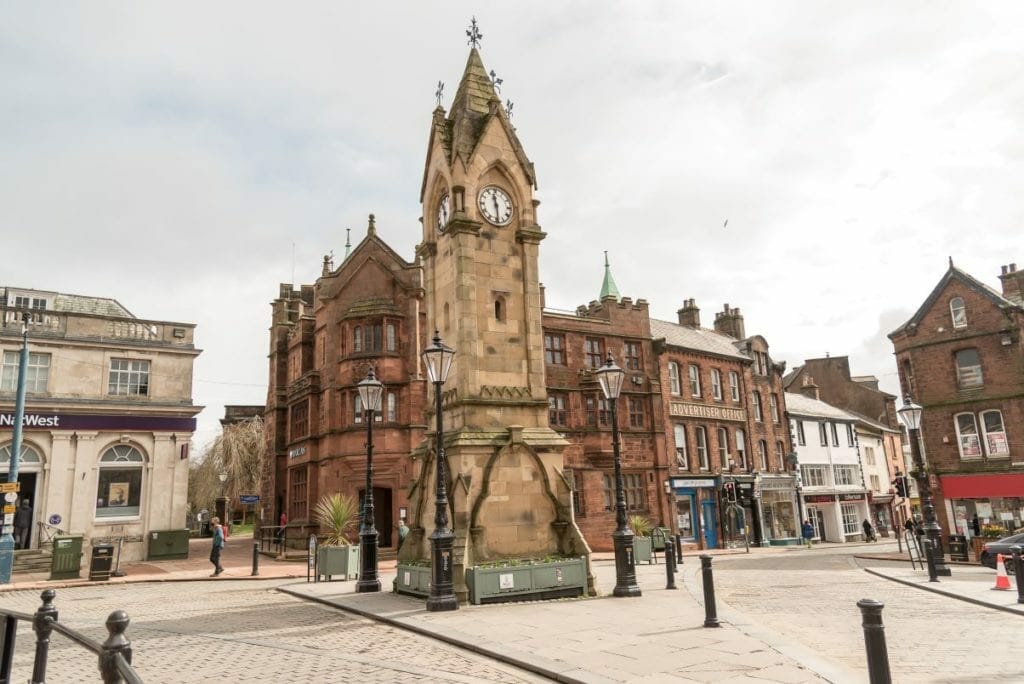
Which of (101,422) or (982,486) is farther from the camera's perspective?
(982,486)

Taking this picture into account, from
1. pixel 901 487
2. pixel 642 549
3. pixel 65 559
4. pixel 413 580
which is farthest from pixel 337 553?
pixel 901 487

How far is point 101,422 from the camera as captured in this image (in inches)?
1048

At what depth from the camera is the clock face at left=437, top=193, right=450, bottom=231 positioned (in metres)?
16.2

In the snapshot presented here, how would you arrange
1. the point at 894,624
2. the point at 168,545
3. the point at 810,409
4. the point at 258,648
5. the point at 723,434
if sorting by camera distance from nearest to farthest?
1. the point at 258,648
2. the point at 894,624
3. the point at 168,545
4. the point at 723,434
5. the point at 810,409

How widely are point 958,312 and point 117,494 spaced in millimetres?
35718

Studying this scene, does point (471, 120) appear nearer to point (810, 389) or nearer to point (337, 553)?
point (337, 553)

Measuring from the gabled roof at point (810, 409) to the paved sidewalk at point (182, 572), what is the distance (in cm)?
3040

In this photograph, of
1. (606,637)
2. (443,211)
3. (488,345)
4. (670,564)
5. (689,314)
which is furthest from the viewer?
(689,314)

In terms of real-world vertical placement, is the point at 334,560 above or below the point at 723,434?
below

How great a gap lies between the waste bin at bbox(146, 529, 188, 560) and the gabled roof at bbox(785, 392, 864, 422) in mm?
34950

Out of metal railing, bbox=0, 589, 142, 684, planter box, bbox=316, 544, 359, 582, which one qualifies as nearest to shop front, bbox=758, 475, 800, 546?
planter box, bbox=316, 544, 359, 582

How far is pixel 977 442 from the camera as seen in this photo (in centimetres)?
2895

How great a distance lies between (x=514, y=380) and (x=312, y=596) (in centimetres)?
678

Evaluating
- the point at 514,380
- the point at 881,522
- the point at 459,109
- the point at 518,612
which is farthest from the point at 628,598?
the point at 881,522
